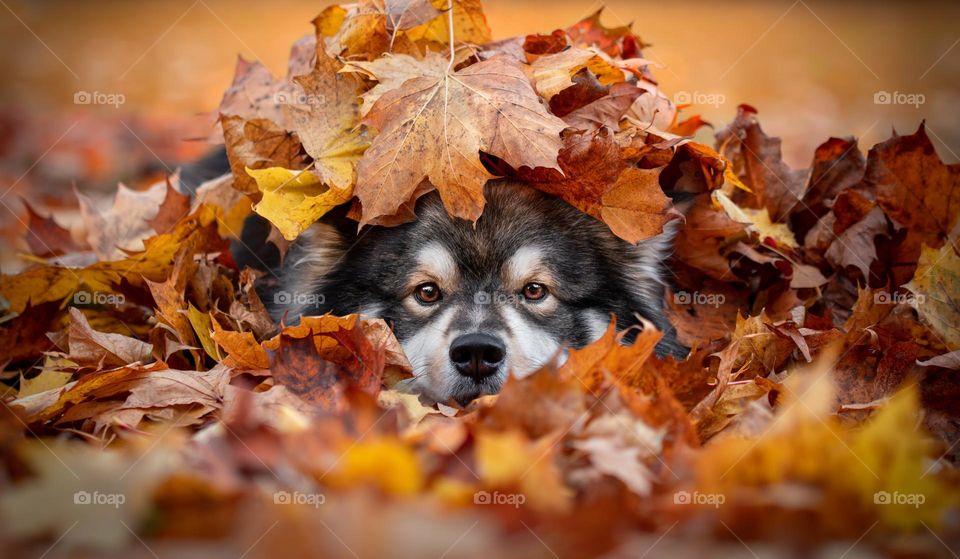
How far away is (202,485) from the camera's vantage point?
1.79 m

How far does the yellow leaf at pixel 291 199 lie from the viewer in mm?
2932

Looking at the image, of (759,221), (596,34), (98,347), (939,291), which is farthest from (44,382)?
(939,291)

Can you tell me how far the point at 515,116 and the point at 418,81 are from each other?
37 centimetres

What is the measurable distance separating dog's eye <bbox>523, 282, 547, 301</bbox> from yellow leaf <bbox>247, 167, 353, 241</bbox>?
73 cm

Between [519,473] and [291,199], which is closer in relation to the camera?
[519,473]

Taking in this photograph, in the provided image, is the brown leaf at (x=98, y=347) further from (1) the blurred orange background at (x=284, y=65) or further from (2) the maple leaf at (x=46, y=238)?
(1) the blurred orange background at (x=284, y=65)

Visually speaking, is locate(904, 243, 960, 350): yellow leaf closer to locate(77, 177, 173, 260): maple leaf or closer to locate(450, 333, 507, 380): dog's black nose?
locate(450, 333, 507, 380): dog's black nose

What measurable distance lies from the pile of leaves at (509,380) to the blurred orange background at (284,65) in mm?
3493

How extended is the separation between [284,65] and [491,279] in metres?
7.43

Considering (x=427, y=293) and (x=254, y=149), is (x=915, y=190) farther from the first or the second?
(x=254, y=149)

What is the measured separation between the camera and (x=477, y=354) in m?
2.88

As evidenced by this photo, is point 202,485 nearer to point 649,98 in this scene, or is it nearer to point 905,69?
point 649,98

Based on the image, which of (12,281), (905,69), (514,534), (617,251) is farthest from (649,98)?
(905,69)

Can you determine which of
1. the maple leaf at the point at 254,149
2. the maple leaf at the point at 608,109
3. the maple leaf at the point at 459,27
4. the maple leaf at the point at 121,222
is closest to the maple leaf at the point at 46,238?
the maple leaf at the point at 121,222
